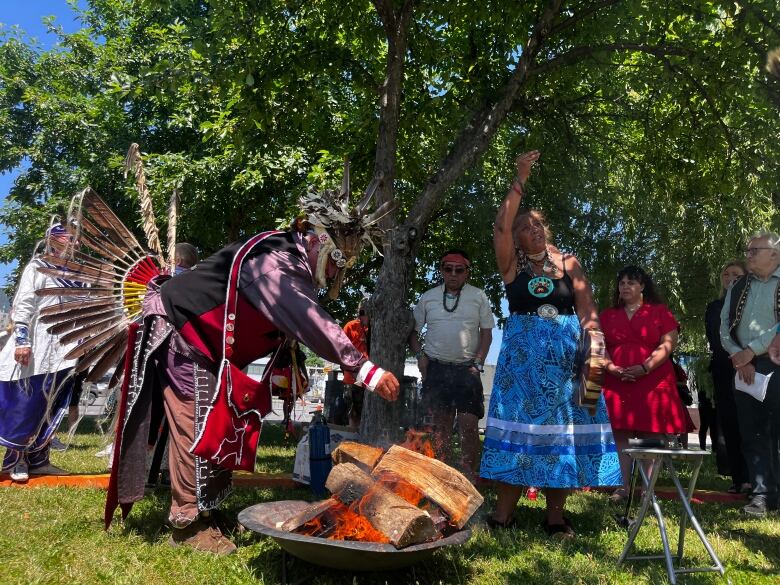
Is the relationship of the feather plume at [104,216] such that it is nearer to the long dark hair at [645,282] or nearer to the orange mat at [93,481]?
the orange mat at [93,481]

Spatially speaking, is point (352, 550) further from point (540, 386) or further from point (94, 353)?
point (94, 353)

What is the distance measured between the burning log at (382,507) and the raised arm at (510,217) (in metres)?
1.75

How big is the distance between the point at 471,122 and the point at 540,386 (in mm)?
3668

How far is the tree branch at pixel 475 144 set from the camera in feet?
21.2

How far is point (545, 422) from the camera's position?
163 inches

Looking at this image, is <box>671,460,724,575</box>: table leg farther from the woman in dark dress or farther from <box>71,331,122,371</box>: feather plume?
the woman in dark dress

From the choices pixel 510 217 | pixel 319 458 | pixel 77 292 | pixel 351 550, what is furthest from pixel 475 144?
pixel 351 550

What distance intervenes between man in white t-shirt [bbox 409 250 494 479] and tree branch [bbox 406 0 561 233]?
70 cm

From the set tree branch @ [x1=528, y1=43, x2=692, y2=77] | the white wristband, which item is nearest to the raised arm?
the white wristband

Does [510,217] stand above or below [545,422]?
above

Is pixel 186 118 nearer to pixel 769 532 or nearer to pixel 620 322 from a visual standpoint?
pixel 620 322

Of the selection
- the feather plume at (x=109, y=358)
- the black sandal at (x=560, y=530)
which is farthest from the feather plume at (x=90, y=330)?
the black sandal at (x=560, y=530)

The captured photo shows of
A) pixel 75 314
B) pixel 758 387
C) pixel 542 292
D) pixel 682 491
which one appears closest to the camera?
pixel 682 491

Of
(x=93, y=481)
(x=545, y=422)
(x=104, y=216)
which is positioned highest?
(x=104, y=216)
